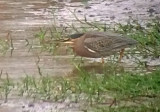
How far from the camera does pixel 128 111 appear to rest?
20.2ft

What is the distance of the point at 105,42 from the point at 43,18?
8.95 feet

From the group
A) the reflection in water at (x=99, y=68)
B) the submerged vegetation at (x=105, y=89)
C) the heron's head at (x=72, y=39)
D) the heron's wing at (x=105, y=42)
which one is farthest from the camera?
the heron's head at (x=72, y=39)

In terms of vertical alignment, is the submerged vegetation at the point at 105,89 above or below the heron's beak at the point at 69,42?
below

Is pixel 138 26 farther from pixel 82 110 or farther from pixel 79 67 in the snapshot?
pixel 82 110

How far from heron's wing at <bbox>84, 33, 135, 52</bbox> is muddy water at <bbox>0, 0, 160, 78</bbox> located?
1.14 feet

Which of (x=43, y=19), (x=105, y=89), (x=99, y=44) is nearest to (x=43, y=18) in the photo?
(x=43, y=19)

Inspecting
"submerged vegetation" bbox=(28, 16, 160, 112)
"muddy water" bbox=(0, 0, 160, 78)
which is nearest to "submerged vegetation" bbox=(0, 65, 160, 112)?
"submerged vegetation" bbox=(28, 16, 160, 112)

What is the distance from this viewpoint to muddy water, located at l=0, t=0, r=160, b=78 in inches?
306

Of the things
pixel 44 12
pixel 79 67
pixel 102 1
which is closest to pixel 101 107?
pixel 79 67

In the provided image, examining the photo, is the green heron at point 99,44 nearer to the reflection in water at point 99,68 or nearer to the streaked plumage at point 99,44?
the streaked plumage at point 99,44

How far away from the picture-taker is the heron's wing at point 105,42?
7.68 meters

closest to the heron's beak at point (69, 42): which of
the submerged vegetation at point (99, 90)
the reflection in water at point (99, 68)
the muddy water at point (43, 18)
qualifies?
the muddy water at point (43, 18)

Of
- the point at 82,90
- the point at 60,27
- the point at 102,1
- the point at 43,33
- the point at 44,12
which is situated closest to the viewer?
the point at 82,90

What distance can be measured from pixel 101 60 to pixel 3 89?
1600 mm
